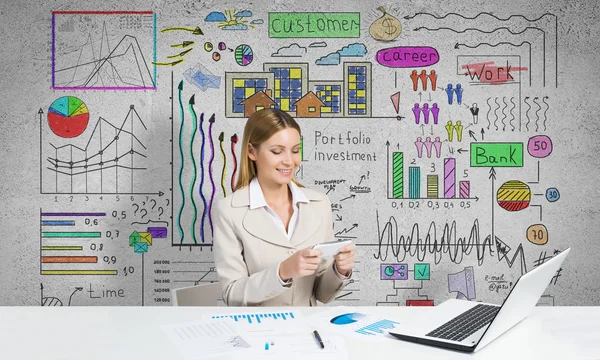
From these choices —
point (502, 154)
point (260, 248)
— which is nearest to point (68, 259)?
point (260, 248)

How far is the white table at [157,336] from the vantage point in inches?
50.6

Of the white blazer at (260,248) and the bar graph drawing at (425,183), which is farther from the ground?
the bar graph drawing at (425,183)

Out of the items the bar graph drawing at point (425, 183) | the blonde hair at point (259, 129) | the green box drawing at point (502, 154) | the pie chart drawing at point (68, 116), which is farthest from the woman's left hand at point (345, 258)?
the pie chart drawing at point (68, 116)

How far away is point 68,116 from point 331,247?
6.35 feet

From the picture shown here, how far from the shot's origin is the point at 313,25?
3062 mm

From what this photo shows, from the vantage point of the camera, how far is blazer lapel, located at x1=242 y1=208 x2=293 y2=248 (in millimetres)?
2205

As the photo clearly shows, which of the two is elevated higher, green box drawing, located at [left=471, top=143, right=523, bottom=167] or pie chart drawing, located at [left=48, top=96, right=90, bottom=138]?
pie chart drawing, located at [left=48, top=96, right=90, bottom=138]

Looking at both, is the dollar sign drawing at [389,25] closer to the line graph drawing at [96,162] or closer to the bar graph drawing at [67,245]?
the line graph drawing at [96,162]

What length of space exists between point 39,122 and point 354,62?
176 cm

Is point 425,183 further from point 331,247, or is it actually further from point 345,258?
point 331,247

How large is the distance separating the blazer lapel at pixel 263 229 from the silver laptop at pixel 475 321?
751 millimetres

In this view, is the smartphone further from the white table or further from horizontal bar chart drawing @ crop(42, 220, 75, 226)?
horizontal bar chart drawing @ crop(42, 220, 75, 226)

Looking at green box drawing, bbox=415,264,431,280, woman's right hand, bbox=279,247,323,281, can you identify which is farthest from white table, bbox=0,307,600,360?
green box drawing, bbox=415,264,431,280

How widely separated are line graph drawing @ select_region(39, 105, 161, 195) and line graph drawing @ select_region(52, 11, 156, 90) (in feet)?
0.76
